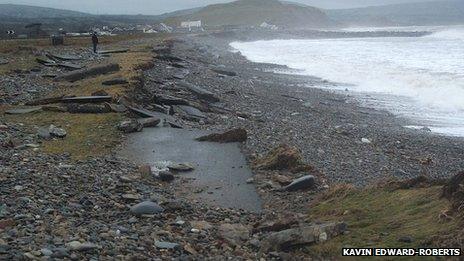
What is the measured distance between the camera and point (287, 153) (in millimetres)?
12320

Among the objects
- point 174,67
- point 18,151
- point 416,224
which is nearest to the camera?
point 416,224

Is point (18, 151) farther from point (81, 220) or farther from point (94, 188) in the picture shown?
point (81, 220)

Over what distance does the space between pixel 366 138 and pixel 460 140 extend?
3658 millimetres

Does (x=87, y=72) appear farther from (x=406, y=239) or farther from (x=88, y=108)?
(x=406, y=239)

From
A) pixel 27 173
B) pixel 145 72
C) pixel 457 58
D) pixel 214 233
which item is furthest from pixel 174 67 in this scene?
pixel 457 58

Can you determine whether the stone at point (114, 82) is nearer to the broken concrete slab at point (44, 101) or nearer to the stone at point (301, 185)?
the broken concrete slab at point (44, 101)

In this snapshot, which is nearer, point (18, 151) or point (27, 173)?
point (27, 173)

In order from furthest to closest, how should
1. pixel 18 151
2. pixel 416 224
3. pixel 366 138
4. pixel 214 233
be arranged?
pixel 366 138 < pixel 18 151 < pixel 214 233 < pixel 416 224

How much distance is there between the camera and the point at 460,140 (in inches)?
689

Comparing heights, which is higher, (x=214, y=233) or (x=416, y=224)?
(x=416, y=224)

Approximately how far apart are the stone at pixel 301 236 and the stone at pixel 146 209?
7.34 feet

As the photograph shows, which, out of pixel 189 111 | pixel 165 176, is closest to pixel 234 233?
pixel 165 176

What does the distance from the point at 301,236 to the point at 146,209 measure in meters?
2.93

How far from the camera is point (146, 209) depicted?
28.6ft
